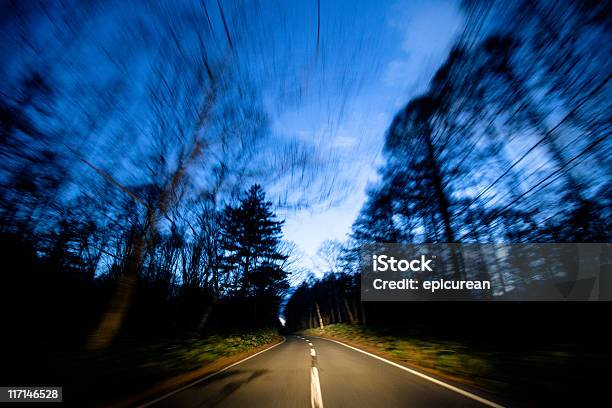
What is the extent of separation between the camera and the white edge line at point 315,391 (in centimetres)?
372

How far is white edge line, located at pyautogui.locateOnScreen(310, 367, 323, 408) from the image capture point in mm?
3715

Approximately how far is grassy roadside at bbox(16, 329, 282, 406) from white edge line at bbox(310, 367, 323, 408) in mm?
3057

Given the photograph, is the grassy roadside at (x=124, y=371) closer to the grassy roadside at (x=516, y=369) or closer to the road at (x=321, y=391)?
the road at (x=321, y=391)

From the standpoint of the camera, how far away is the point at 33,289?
9453 mm

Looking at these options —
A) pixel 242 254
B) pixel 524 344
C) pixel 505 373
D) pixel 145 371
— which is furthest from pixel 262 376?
pixel 242 254

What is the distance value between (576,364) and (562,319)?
39.7ft
